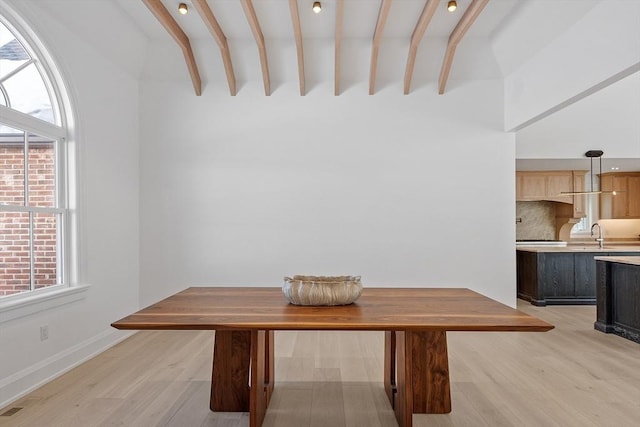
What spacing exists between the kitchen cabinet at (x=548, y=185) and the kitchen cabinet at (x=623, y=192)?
1014 millimetres

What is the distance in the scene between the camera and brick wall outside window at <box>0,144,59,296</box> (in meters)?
2.90

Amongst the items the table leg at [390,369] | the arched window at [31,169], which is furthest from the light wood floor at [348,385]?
the arched window at [31,169]

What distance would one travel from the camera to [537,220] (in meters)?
7.72

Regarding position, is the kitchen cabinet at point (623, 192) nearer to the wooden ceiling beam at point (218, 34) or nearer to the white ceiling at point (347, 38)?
the white ceiling at point (347, 38)

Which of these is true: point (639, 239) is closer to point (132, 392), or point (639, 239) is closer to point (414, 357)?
point (414, 357)

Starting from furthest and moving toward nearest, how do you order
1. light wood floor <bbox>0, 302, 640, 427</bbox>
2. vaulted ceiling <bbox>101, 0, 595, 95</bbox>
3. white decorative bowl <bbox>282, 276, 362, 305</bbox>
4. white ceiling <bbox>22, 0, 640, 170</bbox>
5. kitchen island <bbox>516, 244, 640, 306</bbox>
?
1. kitchen island <bbox>516, 244, 640, 306</bbox>
2. vaulted ceiling <bbox>101, 0, 595, 95</bbox>
3. white ceiling <bbox>22, 0, 640, 170</bbox>
4. light wood floor <bbox>0, 302, 640, 427</bbox>
5. white decorative bowl <bbox>282, 276, 362, 305</bbox>

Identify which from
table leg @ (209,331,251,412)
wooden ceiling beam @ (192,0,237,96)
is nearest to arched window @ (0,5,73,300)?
wooden ceiling beam @ (192,0,237,96)

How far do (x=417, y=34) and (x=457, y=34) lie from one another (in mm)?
406

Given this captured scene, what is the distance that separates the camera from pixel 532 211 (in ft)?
25.3

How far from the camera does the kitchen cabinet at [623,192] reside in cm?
790

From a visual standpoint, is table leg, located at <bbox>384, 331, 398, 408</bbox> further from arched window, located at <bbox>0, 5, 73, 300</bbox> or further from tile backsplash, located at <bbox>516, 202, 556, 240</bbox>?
tile backsplash, located at <bbox>516, 202, 556, 240</bbox>

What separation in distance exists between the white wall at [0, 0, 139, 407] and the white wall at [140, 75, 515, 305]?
371 millimetres

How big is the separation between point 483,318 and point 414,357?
77 cm

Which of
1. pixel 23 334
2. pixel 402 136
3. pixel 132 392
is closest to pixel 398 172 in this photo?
pixel 402 136
